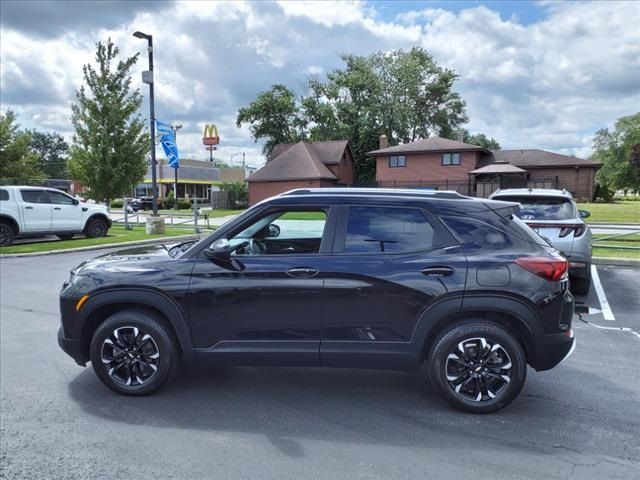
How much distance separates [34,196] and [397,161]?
3213 cm

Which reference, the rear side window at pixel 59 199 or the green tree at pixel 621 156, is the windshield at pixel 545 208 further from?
the green tree at pixel 621 156

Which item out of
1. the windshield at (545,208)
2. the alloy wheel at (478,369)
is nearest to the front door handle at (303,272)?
the alloy wheel at (478,369)

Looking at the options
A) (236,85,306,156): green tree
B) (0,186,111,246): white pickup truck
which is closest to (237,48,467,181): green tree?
(236,85,306,156): green tree

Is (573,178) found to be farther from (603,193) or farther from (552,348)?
(552,348)

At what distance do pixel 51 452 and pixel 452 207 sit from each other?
3393 mm

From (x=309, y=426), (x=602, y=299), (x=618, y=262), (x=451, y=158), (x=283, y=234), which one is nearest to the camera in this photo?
(x=309, y=426)

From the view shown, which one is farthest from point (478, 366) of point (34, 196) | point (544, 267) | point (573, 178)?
point (573, 178)

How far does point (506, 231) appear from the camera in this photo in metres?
3.79

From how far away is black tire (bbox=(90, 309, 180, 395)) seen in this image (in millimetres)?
3941

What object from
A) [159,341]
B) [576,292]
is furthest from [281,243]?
[576,292]

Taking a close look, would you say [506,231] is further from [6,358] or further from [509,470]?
[6,358]

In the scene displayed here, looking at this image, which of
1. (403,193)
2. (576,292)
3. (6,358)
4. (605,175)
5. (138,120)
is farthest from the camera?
(605,175)

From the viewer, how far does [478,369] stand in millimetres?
3705

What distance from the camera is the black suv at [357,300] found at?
366 cm
